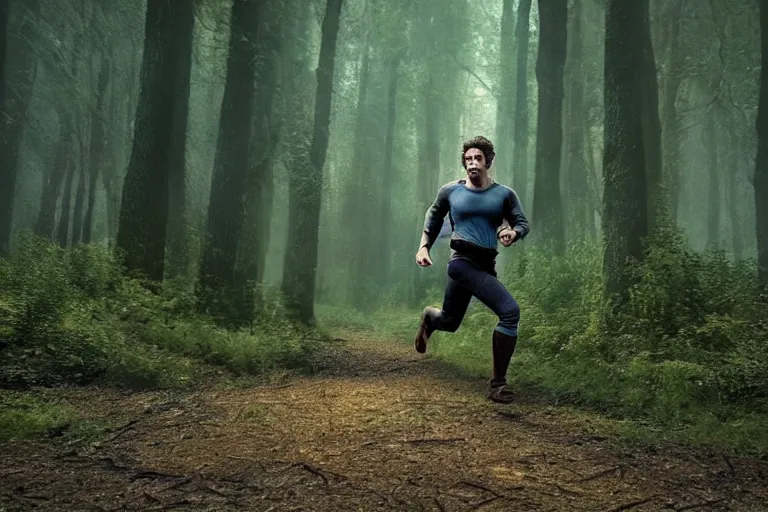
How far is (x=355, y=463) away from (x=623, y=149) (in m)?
6.64

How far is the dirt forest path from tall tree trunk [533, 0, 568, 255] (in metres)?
8.14

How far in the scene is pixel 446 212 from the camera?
18.0 ft

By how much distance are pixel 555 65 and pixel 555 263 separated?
5.29 metres

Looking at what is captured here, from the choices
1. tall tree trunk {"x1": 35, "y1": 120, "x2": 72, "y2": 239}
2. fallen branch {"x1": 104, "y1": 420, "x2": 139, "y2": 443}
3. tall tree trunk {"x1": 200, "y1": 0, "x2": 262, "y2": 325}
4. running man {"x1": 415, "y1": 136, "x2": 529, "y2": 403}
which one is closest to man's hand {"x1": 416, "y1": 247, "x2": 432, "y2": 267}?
running man {"x1": 415, "y1": 136, "x2": 529, "y2": 403}

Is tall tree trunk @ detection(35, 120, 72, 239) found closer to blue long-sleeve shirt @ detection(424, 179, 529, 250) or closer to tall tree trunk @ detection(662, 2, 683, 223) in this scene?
blue long-sleeve shirt @ detection(424, 179, 529, 250)

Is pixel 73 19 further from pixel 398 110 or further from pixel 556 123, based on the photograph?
pixel 556 123

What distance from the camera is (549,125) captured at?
12.7m

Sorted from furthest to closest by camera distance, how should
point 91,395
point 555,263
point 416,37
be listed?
point 416,37, point 555,263, point 91,395

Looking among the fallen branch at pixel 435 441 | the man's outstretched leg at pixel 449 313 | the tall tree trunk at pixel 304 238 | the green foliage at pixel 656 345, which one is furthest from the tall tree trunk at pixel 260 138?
the fallen branch at pixel 435 441

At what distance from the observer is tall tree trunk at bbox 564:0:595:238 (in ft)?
67.2

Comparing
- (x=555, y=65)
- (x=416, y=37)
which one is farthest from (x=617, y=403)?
(x=416, y=37)

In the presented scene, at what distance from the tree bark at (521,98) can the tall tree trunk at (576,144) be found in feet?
9.11

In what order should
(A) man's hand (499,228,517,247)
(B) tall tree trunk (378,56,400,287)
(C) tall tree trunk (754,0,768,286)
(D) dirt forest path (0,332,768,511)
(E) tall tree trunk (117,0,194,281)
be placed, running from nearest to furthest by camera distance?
(D) dirt forest path (0,332,768,511)
(A) man's hand (499,228,517,247)
(E) tall tree trunk (117,0,194,281)
(C) tall tree trunk (754,0,768,286)
(B) tall tree trunk (378,56,400,287)

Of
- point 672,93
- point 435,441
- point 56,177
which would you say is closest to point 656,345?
point 435,441
